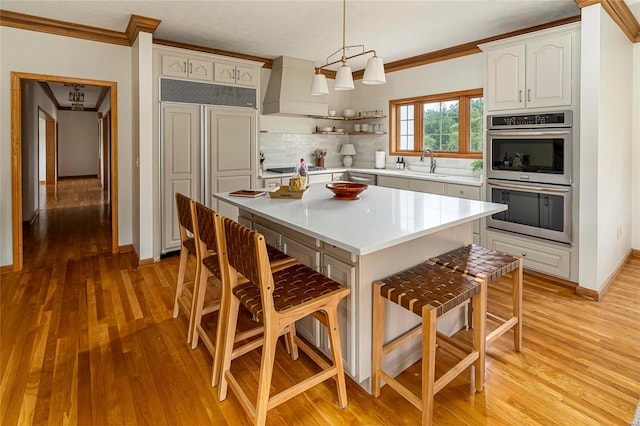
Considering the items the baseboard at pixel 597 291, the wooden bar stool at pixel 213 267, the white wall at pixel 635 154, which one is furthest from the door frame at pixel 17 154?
the white wall at pixel 635 154

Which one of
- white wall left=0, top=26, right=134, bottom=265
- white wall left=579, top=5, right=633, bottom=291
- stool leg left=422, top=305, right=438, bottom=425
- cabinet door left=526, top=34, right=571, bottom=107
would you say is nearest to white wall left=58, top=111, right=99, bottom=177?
white wall left=0, top=26, right=134, bottom=265

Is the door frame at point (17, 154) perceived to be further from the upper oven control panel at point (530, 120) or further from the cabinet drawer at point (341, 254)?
the upper oven control panel at point (530, 120)

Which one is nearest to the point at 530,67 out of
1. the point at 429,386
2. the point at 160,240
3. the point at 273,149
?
the point at 429,386

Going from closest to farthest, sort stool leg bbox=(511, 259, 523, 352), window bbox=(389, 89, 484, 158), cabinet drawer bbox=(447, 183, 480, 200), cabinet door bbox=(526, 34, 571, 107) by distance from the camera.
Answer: stool leg bbox=(511, 259, 523, 352)
cabinet door bbox=(526, 34, 571, 107)
cabinet drawer bbox=(447, 183, 480, 200)
window bbox=(389, 89, 484, 158)

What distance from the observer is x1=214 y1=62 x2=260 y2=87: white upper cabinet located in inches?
171

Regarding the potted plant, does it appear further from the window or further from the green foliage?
the window

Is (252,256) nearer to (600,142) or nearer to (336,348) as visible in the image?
(336,348)

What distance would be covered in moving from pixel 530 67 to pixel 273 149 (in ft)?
11.2

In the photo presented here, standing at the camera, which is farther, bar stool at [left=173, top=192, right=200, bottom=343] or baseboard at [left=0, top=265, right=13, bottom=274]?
baseboard at [left=0, top=265, right=13, bottom=274]

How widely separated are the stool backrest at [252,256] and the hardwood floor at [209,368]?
0.71 m

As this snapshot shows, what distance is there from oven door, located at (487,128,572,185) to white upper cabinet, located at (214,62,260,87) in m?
2.86

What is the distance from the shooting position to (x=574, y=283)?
324 centimetres

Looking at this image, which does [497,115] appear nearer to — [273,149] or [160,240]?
[273,149]

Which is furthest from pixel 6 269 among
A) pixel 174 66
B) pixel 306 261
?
pixel 306 261
